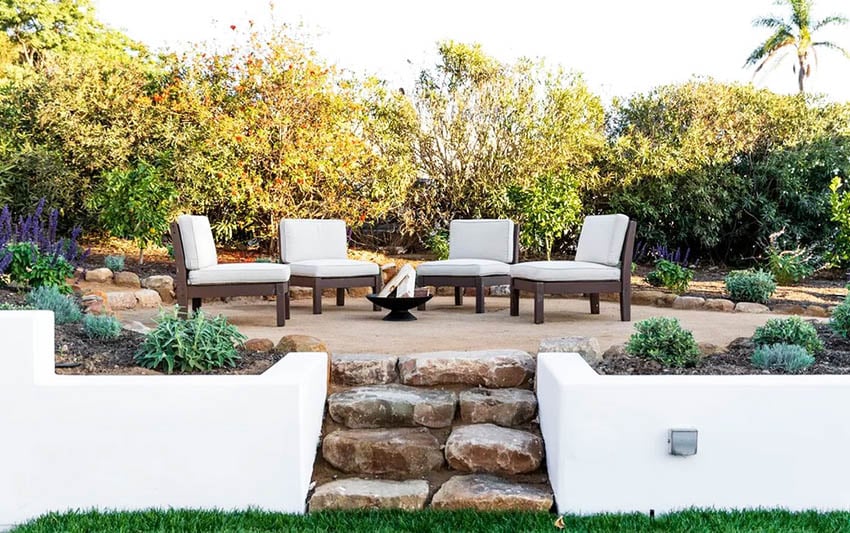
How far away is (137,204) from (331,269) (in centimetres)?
291

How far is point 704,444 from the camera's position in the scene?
10.3ft

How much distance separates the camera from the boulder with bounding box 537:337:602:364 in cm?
419

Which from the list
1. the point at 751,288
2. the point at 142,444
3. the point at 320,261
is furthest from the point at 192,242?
the point at 751,288

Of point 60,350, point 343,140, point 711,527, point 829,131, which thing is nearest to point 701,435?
point 711,527

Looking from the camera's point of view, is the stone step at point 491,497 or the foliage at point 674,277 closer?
the stone step at point 491,497

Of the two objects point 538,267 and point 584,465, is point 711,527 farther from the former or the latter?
point 538,267

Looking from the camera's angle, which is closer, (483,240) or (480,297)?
(480,297)

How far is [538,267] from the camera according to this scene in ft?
21.0

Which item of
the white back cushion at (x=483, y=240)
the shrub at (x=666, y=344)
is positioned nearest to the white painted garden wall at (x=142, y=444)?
the shrub at (x=666, y=344)

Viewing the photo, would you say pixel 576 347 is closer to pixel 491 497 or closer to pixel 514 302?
pixel 491 497

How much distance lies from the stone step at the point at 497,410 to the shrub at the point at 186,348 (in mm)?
1176

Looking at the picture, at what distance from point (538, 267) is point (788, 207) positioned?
6.96m

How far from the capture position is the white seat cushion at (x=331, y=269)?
6.93 meters

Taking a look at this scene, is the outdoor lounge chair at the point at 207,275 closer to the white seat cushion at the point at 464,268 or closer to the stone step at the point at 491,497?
the white seat cushion at the point at 464,268
